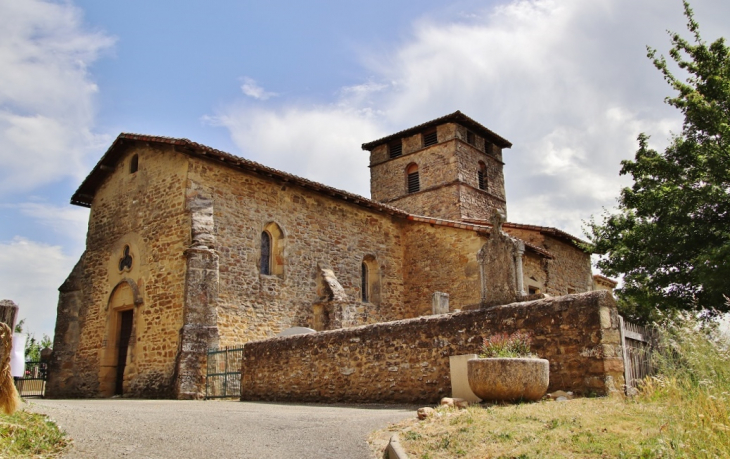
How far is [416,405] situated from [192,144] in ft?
32.0

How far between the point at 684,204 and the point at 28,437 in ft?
53.0

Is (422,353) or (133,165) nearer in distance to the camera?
(422,353)

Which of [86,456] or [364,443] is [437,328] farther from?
[86,456]

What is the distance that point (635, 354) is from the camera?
8.59 m

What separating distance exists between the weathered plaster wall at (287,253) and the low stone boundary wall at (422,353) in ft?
10.2

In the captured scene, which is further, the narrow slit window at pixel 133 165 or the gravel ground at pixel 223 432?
the narrow slit window at pixel 133 165

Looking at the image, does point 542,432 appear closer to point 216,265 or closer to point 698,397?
point 698,397

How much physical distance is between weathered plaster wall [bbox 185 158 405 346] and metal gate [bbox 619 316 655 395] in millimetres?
10247

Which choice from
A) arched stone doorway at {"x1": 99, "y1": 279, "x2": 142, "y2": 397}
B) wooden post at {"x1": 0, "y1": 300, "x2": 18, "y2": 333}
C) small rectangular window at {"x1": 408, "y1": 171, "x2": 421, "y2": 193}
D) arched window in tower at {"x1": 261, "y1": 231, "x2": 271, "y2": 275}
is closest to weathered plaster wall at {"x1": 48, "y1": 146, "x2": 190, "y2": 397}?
arched stone doorway at {"x1": 99, "y1": 279, "x2": 142, "y2": 397}

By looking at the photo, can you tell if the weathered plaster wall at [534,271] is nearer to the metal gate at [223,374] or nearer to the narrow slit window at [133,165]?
the metal gate at [223,374]

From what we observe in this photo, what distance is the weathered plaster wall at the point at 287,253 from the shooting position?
16.5 metres

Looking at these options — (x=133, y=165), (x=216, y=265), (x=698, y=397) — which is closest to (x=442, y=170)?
(x=133, y=165)

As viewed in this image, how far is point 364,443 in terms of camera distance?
6395 millimetres

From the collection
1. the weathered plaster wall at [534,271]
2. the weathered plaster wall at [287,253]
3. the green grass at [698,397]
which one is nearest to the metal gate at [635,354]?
the green grass at [698,397]
